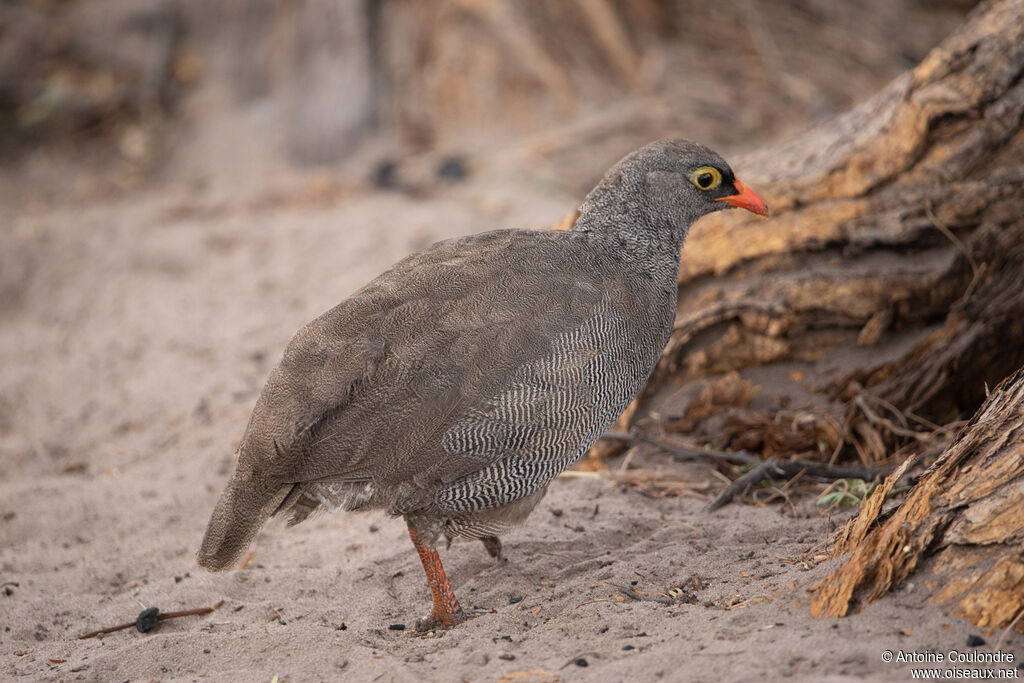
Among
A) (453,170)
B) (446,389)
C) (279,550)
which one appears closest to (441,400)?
(446,389)

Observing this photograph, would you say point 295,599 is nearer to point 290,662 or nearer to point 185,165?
point 290,662

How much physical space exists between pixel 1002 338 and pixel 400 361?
3.16m

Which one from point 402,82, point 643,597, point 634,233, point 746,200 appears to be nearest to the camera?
point 643,597

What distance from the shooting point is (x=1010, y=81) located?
16.1ft

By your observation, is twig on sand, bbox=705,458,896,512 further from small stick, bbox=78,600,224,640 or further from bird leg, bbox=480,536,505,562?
small stick, bbox=78,600,224,640

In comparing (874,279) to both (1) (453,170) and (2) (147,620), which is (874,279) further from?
(1) (453,170)

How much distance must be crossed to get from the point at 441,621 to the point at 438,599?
96mm

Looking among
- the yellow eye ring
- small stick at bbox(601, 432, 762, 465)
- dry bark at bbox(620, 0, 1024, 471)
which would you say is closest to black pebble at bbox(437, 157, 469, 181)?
dry bark at bbox(620, 0, 1024, 471)

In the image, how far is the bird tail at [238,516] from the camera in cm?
409

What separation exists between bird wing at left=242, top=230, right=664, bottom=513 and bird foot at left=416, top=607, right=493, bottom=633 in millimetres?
461

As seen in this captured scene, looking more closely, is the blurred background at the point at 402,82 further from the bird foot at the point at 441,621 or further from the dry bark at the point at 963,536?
the dry bark at the point at 963,536

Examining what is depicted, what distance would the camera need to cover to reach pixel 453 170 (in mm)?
10469

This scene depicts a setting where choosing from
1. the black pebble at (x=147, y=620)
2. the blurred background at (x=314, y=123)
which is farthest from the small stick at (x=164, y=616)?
the blurred background at (x=314, y=123)

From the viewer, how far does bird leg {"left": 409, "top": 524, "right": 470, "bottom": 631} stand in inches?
161
